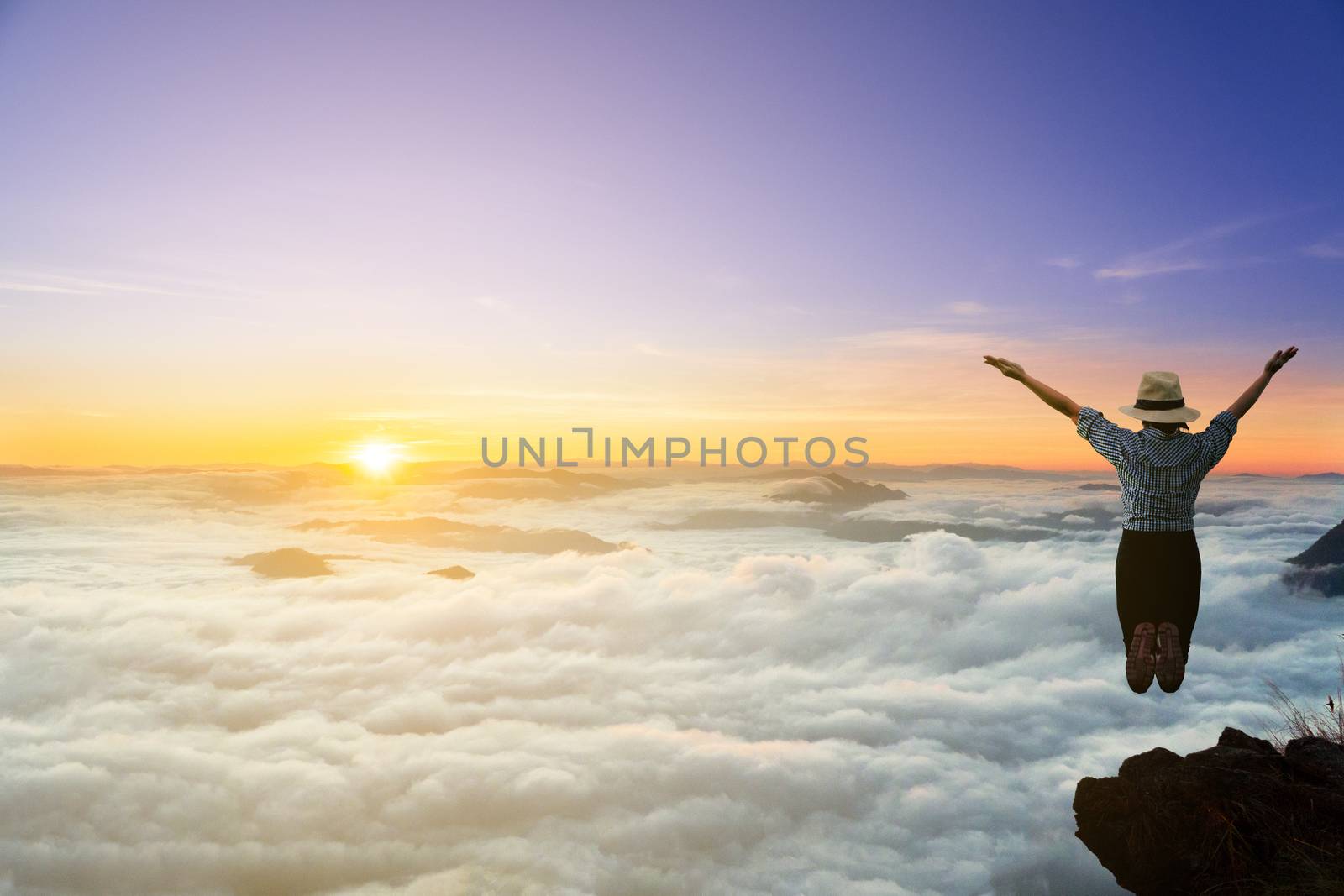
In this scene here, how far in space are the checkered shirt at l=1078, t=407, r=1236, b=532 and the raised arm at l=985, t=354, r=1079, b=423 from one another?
0.30m

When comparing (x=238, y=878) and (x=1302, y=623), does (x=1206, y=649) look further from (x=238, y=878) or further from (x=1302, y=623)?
(x=238, y=878)

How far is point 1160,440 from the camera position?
17.8ft

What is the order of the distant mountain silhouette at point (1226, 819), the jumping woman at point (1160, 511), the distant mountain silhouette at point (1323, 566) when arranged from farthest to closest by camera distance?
the distant mountain silhouette at point (1323, 566), the distant mountain silhouette at point (1226, 819), the jumping woman at point (1160, 511)

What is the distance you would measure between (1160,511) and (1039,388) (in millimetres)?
1160

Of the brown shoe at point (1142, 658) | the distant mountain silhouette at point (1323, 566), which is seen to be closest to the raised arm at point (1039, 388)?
the brown shoe at point (1142, 658)

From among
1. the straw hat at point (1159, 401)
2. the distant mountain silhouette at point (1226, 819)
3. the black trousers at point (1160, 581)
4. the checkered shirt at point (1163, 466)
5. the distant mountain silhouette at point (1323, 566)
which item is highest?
the straw hat at point (1159, 401)

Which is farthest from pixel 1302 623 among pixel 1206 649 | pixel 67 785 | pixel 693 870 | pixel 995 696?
pixel 67 785

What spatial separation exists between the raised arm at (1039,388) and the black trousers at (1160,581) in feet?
3.23

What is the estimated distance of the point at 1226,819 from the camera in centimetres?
1450

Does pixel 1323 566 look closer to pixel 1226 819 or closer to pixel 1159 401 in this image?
pixel 1226 819

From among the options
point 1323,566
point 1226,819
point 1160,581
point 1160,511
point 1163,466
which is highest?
point 1163,466

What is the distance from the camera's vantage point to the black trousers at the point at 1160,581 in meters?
5.34

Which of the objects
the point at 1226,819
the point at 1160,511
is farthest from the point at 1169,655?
the point at 1226,819

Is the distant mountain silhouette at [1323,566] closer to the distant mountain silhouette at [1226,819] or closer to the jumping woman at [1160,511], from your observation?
the distant mountain silhouette at [1226,819]
